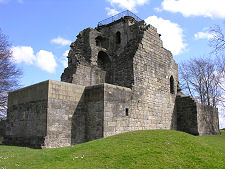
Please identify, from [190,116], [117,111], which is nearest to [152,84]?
[117,111]

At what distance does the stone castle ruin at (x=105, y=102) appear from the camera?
1203cm

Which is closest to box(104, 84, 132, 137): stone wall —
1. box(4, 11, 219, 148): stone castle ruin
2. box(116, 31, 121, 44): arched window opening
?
box(4, 11, 219, 148): stone castle ruin

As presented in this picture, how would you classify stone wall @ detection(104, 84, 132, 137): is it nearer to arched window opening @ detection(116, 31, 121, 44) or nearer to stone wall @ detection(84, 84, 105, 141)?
stone wall @ detection(84, 84, 105, 141)

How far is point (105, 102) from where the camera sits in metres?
12.3

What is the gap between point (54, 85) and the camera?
39.7ft

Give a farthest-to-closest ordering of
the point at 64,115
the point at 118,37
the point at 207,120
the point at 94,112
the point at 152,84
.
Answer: the point at 118,37
the point at 207,120
the point at 152,84
the point at 94,112
the point at 64,115

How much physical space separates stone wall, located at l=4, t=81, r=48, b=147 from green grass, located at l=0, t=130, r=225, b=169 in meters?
3.12

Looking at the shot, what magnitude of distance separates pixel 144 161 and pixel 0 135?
16.0 metres

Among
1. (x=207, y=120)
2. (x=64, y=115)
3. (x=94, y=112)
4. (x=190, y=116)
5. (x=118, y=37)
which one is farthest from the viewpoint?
(x=118, y=37)

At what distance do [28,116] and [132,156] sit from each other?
7381 millimetres

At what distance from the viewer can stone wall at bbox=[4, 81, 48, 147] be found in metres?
11.8

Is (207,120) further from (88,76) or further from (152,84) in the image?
(88,76)

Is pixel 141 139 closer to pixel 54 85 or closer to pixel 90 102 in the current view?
pixel 90 102

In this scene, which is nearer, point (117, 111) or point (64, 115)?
point (64, 115)
